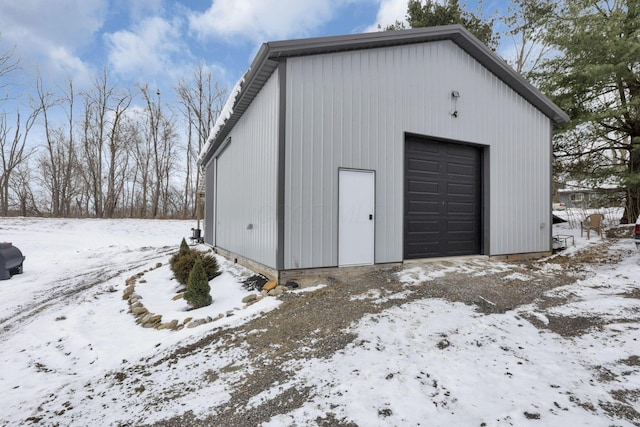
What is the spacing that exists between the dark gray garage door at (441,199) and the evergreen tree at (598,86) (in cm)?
533

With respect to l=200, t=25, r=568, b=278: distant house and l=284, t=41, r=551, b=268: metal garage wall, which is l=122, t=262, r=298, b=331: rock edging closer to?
l=200, t=25, r=568, b=278: distant house

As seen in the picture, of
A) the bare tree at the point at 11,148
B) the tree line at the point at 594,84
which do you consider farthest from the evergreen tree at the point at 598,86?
the bare tree at the point at 11,148

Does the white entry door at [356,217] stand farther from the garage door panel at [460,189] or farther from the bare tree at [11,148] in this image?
the bare tree at [11,148]

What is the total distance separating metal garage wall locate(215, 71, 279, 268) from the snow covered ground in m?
1.17

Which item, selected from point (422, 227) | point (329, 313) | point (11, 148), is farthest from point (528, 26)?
point (11, 148)

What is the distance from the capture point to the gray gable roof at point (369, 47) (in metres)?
4.86

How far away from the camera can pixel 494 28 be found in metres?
14.5

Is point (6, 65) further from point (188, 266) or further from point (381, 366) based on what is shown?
point (381, 366)

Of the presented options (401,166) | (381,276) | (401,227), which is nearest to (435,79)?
(401,166)

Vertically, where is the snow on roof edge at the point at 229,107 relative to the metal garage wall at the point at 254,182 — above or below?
above

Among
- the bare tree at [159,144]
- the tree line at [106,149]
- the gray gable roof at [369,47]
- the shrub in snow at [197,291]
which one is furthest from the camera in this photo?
the bare tree at [159,144]

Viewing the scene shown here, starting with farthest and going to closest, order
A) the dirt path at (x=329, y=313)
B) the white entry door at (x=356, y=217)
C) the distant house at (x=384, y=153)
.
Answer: the white entry door at (x=356, y=217)
the distant house at (x=384, y=153)
the dirt path at (x=329, y=313)

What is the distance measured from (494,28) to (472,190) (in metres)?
12.0

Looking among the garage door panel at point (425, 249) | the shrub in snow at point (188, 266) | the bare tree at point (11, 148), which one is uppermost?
the bare tree at point (11, 148)
